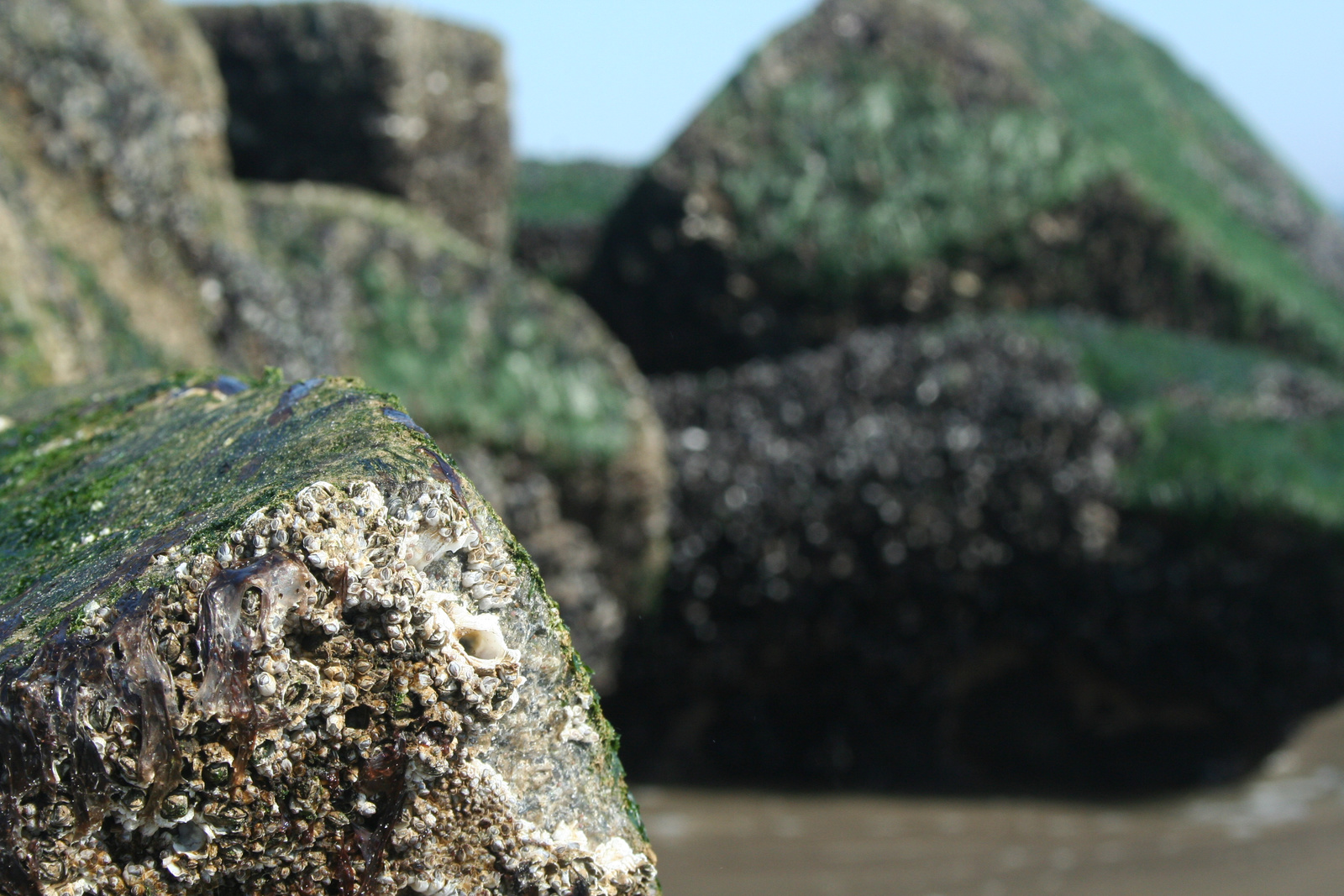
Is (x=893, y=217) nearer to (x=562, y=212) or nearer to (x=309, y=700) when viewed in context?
(x=562, y=212)

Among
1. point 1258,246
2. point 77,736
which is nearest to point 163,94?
point 77,736

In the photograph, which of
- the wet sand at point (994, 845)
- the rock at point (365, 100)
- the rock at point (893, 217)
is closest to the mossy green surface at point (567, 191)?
the rock at point (365, 100)

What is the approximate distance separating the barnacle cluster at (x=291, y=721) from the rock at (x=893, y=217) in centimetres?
418

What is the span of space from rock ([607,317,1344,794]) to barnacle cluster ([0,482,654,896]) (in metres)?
3.08

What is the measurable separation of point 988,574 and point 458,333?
1.93 m

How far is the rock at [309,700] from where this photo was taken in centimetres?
84

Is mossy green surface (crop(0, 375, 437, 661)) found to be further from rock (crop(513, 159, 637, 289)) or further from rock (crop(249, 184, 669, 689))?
rock (crop(513, 159, 637, 289))

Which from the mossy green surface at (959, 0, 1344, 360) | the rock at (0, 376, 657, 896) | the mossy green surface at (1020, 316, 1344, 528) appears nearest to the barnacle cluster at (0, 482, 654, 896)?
the rock at (0, 376, 657, 896)

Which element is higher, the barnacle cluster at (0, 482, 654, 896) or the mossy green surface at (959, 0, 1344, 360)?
the mossy green surface at (959, 0, 1344, 360)

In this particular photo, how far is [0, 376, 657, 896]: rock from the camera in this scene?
84cm

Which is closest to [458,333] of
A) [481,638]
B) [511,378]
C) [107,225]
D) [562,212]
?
[511,378]

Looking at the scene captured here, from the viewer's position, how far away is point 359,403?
1.05 m

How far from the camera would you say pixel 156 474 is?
110 centimetres

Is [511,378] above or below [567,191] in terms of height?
above
